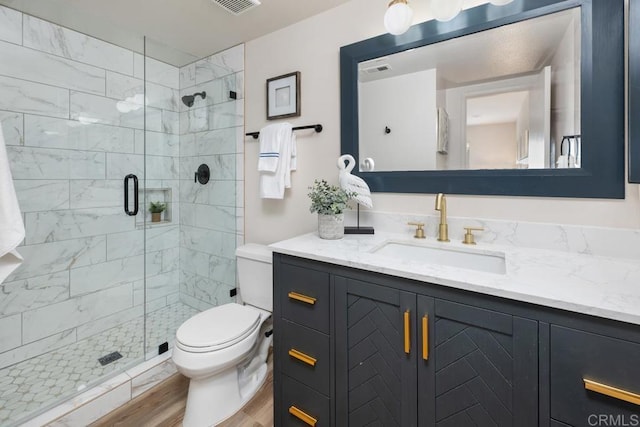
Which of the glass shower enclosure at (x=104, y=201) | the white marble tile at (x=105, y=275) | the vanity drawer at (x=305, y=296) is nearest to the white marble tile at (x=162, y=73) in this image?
the glass shower enclosure at (x=104, y=201)

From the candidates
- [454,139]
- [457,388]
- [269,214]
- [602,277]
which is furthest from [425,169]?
[269,214]

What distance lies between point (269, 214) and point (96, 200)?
4.23ft

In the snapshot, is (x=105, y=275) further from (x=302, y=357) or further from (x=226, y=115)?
(x=302, y=357)

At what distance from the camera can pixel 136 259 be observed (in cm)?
238

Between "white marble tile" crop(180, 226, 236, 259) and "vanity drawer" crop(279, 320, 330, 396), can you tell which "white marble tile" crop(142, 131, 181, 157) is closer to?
"white marble tile" crop(180, 226, 236, 259)

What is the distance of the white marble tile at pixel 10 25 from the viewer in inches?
67.1

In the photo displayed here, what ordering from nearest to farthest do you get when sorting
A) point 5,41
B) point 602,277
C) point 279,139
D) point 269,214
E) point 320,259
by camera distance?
point 602,277
point 320,259
point 5,41
point 279,139
point 269,214

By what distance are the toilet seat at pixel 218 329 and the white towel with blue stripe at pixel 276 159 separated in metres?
0.73

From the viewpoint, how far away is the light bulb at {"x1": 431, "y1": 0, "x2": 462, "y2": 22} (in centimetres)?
119

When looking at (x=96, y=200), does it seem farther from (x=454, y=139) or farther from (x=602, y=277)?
(x=602, y=277)

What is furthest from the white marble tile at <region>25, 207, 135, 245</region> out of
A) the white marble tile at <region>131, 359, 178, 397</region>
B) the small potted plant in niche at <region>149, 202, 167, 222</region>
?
the white marble tile at <region>131, 359, 178, 397</region>

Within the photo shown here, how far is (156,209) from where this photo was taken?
2455 millimetres

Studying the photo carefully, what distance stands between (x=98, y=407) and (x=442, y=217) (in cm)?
195

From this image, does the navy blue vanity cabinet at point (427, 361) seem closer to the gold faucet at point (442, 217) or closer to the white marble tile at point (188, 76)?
the gold faucet at point (442, 217)
